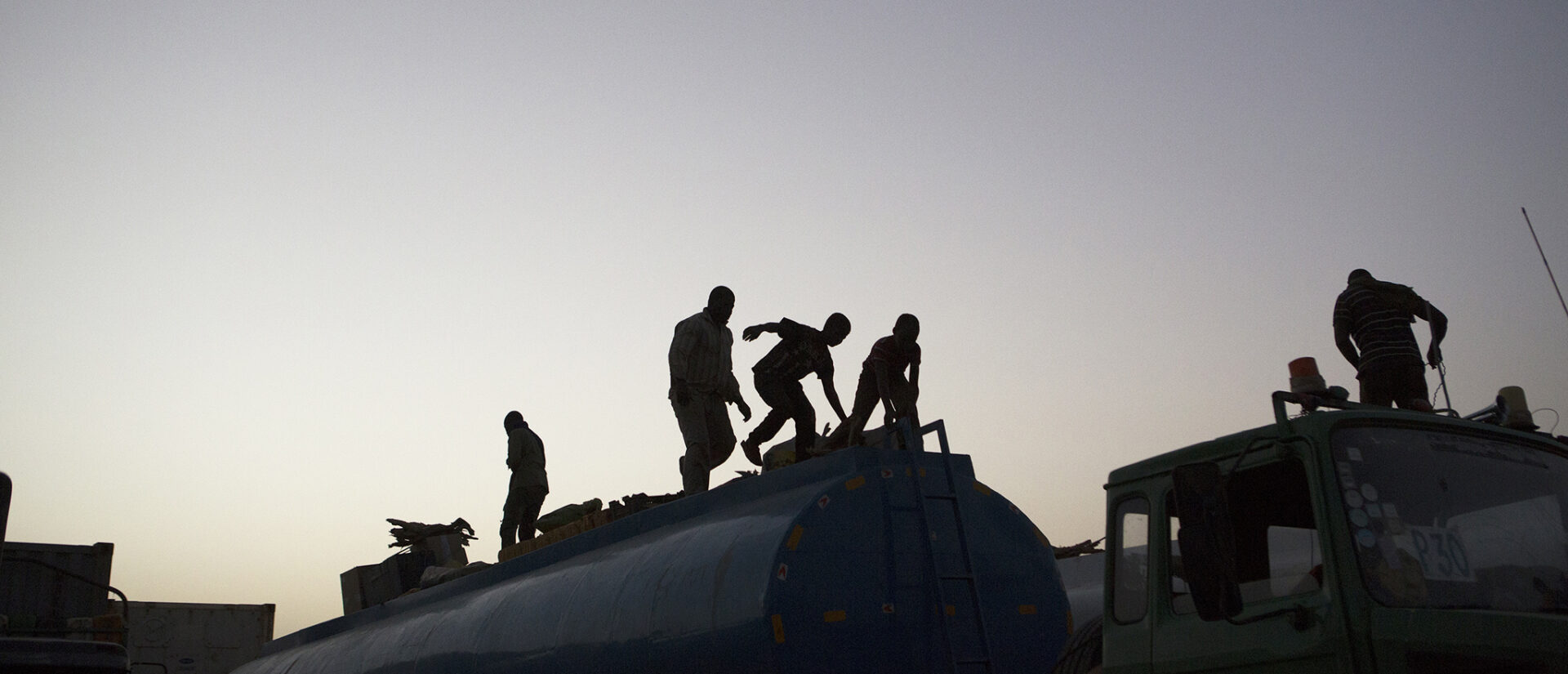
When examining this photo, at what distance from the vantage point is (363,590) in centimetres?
1232

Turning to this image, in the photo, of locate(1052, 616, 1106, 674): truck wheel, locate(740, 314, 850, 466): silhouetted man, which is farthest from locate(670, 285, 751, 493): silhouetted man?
locate(1052, 616, 1106, 674): truck wheel

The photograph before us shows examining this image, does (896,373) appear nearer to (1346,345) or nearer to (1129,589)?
(1346,345)

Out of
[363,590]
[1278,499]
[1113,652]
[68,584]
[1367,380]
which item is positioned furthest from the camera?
[363,590]

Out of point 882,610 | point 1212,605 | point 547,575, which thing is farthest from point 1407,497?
point 547,575

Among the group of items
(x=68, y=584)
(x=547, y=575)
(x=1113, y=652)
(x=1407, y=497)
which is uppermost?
(x=68, y=584)

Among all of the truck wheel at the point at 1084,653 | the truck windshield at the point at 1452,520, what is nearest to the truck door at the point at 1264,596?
the truck windshield at the point at 1452,520

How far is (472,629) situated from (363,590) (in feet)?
13.8

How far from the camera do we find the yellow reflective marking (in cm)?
628

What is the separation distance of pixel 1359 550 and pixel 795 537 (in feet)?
10.1

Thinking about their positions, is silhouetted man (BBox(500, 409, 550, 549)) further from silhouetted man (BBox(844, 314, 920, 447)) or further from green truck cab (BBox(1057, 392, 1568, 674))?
green truck cab (BBox(1057, 392, 1568, 674))

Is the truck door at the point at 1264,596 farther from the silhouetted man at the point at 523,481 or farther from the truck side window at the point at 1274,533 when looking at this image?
the silhouetted man at the point at 523,481

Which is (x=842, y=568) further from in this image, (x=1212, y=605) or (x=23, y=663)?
(x=23, y=663)

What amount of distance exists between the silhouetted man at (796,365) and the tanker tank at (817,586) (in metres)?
1.90

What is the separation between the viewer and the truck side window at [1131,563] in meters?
4.69
